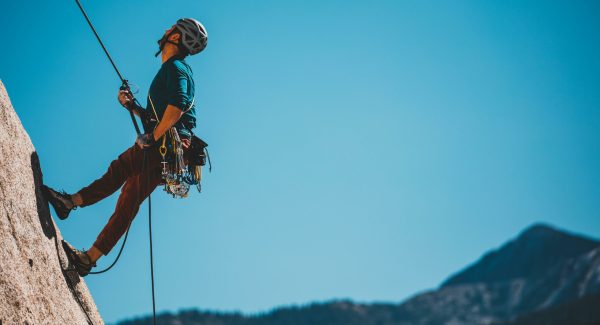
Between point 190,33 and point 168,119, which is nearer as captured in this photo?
point 168,119

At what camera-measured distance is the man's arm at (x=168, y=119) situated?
27.6 feet

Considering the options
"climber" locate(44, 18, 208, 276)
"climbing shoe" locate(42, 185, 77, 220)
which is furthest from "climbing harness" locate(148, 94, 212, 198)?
"climbing shoe" locate(42, 185, 77, 220)

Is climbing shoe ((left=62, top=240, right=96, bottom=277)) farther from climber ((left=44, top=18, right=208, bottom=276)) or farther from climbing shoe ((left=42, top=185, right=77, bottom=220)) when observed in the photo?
climbing shoe ((left=42, top=185, right=77, bottom=220))

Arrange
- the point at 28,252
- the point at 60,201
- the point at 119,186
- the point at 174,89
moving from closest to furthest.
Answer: the point at 28,252
the point at 60,201
the point at 174,89
the point at 119,186

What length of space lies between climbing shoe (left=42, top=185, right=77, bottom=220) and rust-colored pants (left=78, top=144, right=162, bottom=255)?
14 cm

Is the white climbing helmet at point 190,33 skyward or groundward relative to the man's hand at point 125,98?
skyward

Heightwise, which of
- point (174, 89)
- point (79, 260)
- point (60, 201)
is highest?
point (174, 89)

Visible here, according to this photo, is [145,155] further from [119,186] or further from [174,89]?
[174,89]

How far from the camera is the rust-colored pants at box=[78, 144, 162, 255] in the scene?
8.59 m

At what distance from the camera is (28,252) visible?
Answer: 745 cm

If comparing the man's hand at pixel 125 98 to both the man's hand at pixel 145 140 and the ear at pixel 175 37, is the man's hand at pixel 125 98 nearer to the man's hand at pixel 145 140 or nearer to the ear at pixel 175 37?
the man's hand at pixel 145 140

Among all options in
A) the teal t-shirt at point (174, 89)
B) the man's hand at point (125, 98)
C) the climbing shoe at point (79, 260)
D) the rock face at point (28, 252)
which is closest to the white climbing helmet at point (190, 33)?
the teal t-shirt at point (174, 89)

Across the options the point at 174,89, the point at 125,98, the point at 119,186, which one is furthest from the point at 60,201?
the point at 174,89

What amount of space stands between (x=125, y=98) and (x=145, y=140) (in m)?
0.58
